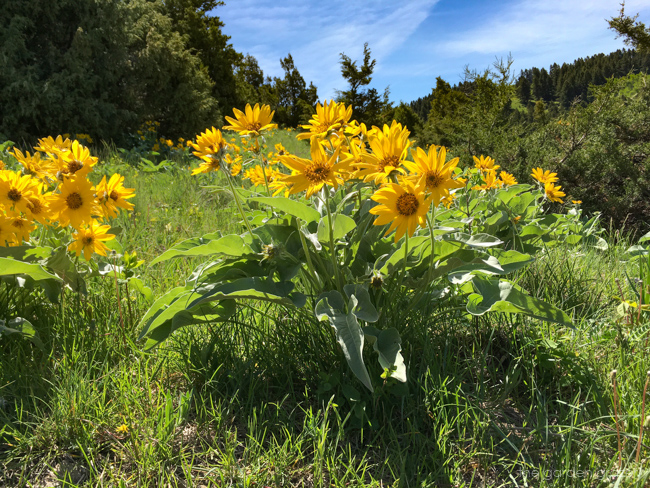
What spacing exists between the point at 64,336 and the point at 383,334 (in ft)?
4.10

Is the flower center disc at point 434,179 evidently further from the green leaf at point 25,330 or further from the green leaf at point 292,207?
the green leaf at point 25,330

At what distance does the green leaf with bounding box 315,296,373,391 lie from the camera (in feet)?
3.67

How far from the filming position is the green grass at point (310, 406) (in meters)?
1.21

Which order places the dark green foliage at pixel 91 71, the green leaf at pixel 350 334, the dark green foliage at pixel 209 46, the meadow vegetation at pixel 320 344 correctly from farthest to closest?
1. the dark green foliage at pixel 209 46
2. the dark green foliage at pixel 91 71
3. the meadow vegetation at pixel 320 344
4. the green leaf at pixel 350 334

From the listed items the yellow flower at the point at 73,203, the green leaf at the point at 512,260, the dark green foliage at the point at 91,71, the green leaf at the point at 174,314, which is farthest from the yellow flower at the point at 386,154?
the dark green foliage at the point at 91,71

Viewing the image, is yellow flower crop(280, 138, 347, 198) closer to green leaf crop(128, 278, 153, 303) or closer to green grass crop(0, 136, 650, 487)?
green grass crop(0, 136, 650, 487)

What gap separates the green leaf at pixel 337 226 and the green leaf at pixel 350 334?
229 mm

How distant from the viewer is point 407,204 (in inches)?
46.1

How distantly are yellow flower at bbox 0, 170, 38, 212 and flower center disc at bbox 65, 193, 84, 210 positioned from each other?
0.23m

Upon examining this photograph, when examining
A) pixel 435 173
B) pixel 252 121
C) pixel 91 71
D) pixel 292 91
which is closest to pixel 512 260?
pixel 435 173

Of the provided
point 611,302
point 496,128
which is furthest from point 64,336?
point 496,128

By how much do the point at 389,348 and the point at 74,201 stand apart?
1281 mm

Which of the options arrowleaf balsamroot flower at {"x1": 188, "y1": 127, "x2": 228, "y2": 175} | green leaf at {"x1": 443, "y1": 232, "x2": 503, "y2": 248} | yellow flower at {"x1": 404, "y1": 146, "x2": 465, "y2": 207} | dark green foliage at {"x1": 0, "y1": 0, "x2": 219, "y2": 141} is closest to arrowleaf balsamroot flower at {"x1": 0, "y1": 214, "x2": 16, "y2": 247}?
arrowleaf balsamroot flower at {"x1": 188, "y1": 127, "x2": 228, "y2": 175}

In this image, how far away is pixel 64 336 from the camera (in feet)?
5.39
